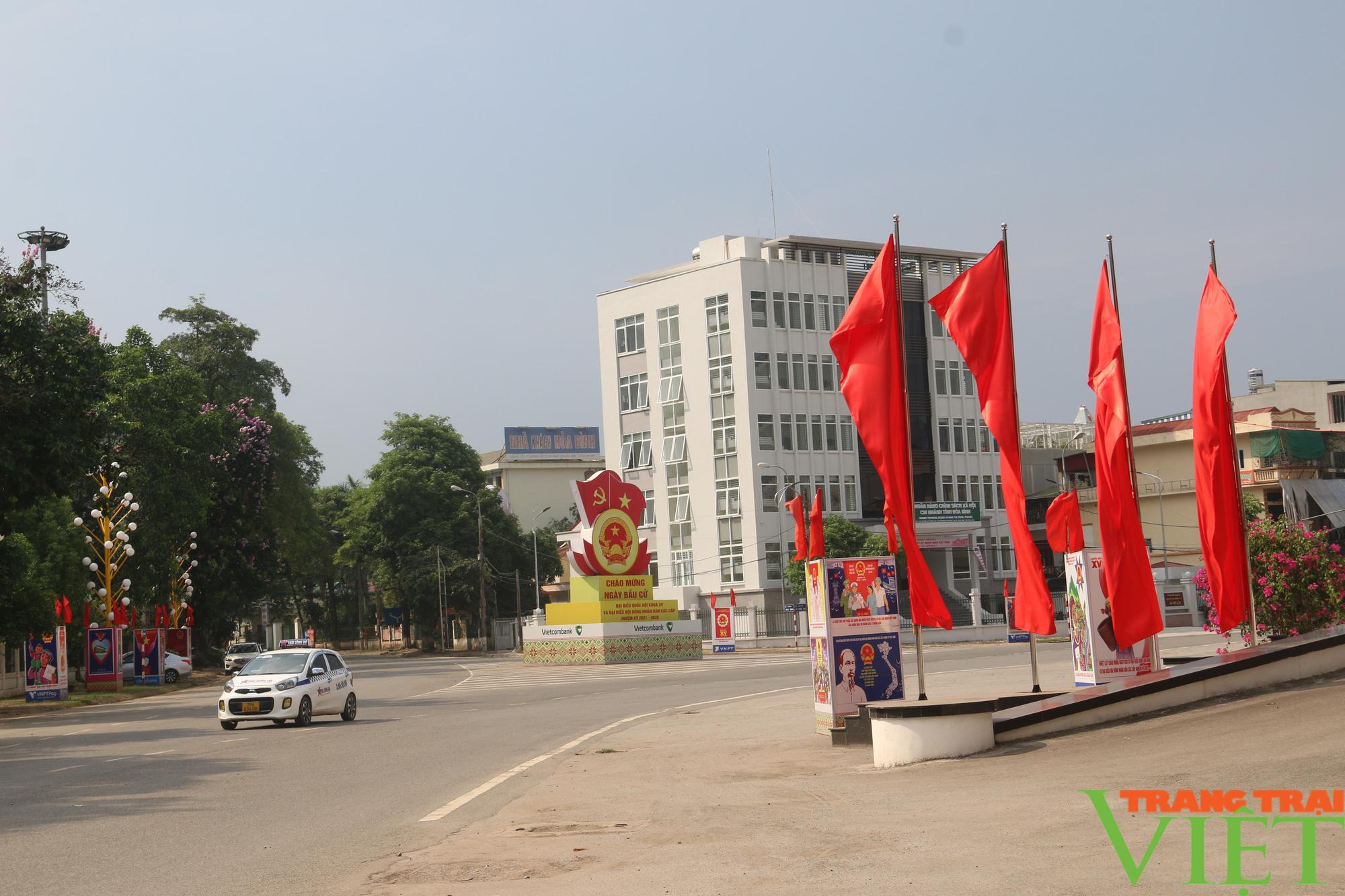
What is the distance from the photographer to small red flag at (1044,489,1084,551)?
57.7 feet

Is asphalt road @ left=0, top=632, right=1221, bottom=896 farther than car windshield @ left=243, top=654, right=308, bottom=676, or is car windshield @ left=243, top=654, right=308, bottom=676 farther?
car windshield @ left=243, top=654, right=308, bottom=676

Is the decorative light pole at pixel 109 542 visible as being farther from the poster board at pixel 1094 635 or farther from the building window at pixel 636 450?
the poster board at pixel 1094 635

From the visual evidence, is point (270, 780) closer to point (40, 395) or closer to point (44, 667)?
point (40, 395)

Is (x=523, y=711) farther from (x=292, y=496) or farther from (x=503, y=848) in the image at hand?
(x=292, y=496)

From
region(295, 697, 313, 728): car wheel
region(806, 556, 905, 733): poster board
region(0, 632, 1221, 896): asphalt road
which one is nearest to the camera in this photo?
region(0, 632, 1221, 896): asphalt road

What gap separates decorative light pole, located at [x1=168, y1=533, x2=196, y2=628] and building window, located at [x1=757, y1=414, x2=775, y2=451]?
1186 inches

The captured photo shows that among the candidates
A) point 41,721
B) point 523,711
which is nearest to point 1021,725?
point 523,711

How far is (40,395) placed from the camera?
90.5 ft

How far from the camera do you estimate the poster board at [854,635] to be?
15.9 m

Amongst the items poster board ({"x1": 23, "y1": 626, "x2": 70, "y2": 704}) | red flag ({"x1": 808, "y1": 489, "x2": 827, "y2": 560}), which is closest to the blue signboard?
poster board ({"x1": 23, "y1": 626, "x2": 70, "y2": 704})

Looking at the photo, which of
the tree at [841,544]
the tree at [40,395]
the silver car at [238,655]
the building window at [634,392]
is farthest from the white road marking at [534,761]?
the building window at [634,392]

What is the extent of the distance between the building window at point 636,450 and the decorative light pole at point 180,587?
28078mm

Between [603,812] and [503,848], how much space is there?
6.50 feet

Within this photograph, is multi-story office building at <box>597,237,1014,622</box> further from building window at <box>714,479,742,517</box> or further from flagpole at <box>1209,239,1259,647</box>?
flagpole at <box>1209,239,1259,647</box>
